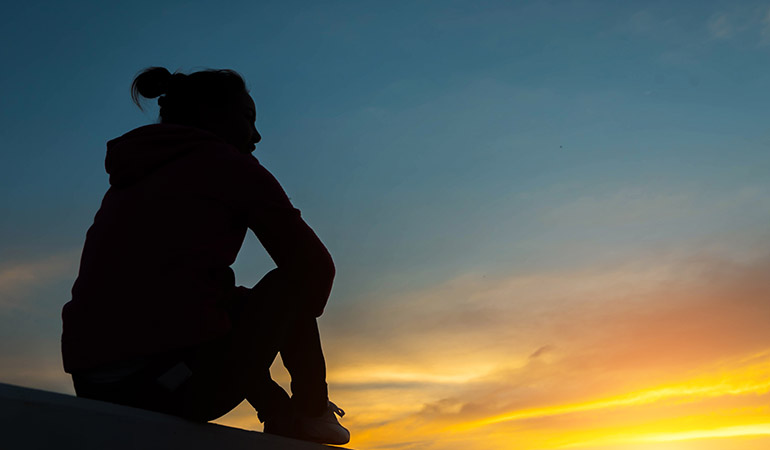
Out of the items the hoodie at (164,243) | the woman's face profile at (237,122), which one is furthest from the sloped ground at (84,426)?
the woman's face profile at (237,122)

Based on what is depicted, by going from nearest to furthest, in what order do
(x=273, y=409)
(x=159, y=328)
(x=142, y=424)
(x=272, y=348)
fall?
(x=142, y=424) < (x=159, y=328) < (x=272, y=348) < (x=273, y=409)

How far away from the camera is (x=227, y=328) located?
1.81 m

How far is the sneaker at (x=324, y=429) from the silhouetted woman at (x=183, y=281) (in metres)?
0.35

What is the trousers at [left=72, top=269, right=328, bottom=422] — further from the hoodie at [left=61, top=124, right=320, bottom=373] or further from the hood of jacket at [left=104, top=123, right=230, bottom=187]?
the hood of jacket at [left=104, top=123, right=230, bottom=187]

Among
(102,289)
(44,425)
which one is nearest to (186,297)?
(102,289)

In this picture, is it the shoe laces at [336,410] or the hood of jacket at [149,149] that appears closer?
the hood of jacket at [149,149]

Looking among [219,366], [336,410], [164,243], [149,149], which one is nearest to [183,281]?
[164,243]

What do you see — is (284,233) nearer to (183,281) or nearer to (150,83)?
(183,281)

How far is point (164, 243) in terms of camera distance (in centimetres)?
179

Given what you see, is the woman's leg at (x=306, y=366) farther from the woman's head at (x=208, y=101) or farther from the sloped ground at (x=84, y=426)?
the woman's head at (x=208, y=101)

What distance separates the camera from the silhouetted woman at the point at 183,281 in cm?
175

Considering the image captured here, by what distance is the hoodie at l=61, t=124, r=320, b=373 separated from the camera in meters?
1.74

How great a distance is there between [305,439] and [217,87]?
47.1 inches

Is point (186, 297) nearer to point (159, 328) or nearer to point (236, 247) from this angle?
point (159, 328)
